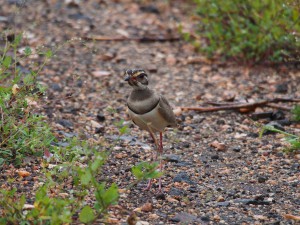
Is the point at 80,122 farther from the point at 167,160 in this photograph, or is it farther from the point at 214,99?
the point at 214,99

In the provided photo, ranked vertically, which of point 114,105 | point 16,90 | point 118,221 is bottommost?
point 114,105

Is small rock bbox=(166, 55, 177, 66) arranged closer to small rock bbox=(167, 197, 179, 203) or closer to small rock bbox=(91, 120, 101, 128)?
small rock bbox=(91, 120, 101, 128)

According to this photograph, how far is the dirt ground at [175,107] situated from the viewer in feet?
17.2

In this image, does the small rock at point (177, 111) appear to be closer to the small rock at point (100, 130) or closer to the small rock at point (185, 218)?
the small rock at point (100, 130)

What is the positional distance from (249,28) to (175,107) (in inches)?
62.2

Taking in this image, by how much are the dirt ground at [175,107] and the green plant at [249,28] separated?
249 millimetres

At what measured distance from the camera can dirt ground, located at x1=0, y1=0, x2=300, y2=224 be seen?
525 cm

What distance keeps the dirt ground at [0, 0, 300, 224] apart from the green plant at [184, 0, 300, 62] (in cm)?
25

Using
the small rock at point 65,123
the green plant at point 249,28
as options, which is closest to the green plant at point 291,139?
the green plant at point 249,28

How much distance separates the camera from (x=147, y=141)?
662 cm

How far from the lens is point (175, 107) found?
24.5ft

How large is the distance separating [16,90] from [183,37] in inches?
173

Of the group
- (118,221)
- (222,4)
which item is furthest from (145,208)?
(222,4)

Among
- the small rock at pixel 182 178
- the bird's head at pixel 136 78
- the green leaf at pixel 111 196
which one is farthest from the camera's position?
the small rock at pixel 182 178
